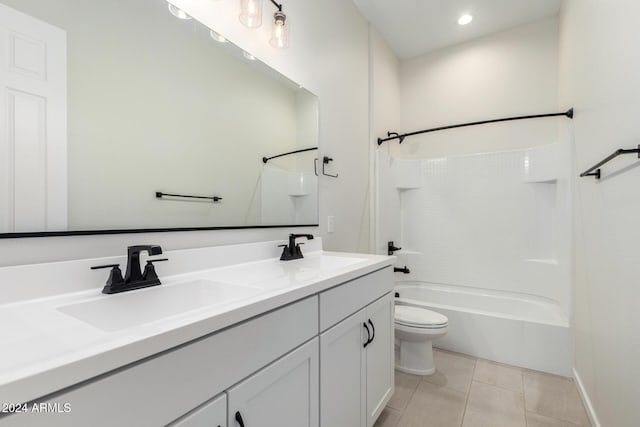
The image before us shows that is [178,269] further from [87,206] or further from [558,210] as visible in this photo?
[558,210]

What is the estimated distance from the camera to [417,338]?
2014 millimetres

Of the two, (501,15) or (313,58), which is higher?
(501,15)

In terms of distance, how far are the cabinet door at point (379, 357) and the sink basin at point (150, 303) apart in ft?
2.19

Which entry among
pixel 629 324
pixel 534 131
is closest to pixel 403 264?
pixel 534 131

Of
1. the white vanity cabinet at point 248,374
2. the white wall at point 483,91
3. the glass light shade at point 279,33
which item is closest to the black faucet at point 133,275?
the white vanity cabinet at point 248,374

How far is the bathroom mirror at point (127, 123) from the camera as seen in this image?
0.79 m

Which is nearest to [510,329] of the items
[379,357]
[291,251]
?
[379,357]

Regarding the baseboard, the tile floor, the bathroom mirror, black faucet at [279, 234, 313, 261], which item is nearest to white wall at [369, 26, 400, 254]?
the tile floor

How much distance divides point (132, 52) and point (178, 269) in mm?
776

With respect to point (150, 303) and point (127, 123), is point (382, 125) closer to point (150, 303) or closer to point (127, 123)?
point (127, 123)

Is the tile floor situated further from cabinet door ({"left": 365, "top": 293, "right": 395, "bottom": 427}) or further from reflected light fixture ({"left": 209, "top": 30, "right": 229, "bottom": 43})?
reflected light fixture ({"left": 209, "top": 30, "right": 229, "bottom": 43})

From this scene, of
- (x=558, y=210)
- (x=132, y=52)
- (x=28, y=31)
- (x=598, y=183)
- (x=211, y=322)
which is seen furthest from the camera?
(x=558, y=210)

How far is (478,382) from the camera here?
1.94 metres

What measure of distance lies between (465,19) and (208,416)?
3327 mm
